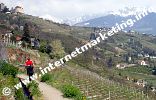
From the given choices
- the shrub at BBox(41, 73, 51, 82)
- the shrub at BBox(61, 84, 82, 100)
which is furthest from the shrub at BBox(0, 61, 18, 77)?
the shrub at BBox(61, 84, 82, 100)

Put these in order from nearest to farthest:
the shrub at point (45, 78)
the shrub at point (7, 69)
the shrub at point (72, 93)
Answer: the shrub at point (72, 93) < the shrub at point (7, 69) < the shrub at point (45, 78)

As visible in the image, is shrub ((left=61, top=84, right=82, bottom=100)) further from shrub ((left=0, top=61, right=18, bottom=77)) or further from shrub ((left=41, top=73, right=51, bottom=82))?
shrub ((left=41, top=73, right=51, bottom=82))

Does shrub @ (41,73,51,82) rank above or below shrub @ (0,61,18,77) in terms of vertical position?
below

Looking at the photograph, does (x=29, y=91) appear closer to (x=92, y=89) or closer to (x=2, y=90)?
(x=2, y=90)

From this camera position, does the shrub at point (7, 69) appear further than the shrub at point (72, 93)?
Yes

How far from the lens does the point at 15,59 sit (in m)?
42.7

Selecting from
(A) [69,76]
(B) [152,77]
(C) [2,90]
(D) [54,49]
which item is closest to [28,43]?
(D) [54,49]

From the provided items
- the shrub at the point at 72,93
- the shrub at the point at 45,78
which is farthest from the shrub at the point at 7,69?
the shrub at the point at 72,93

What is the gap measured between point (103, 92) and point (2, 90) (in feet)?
41.6

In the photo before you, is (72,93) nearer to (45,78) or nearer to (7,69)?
(7,69)

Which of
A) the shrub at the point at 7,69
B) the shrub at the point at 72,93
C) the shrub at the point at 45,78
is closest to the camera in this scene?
the shrub at the point at 72,93

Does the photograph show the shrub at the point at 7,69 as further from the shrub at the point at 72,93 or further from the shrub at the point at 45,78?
the shrub at the point at 72,93

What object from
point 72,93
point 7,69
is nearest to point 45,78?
point 7,69

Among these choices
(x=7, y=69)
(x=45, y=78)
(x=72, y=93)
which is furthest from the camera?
(x=45, y=78)
